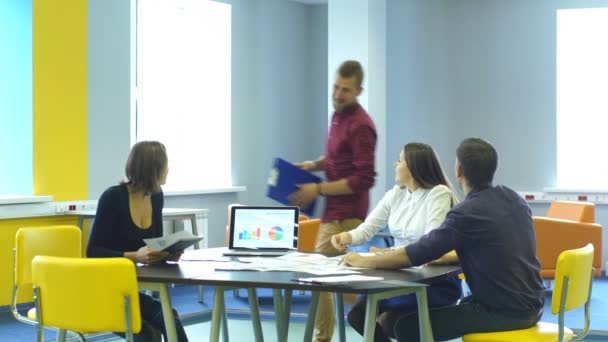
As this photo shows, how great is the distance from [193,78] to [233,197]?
4.07 feet

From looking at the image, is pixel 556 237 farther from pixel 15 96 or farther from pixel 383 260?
pixel 15 96

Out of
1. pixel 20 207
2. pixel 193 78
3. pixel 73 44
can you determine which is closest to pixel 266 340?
pixel 20 207

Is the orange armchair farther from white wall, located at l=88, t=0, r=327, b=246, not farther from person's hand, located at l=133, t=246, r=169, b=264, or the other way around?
person's hand, located at l=133, t=246, r=169, b=264

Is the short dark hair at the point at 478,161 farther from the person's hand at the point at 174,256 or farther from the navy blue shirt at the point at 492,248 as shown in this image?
the person's hand at the point at 174,256

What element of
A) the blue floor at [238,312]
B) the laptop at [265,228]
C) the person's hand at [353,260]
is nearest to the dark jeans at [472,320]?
the person's hand at [353,260]

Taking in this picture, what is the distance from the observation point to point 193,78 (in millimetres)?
8281

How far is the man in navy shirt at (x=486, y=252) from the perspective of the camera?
3.22 m

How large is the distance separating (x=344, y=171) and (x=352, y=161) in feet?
0.22

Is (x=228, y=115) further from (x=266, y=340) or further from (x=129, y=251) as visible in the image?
(x=129, y=251)

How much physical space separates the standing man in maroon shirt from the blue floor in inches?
75.4

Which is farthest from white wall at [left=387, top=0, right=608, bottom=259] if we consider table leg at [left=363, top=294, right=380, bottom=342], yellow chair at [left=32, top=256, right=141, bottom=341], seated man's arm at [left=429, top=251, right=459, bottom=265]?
yellow chair at [left=32, top=256, right=141, bottom=341]

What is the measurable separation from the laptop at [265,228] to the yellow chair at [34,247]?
0.80 metres

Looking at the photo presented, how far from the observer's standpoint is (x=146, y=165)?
3.71 metres

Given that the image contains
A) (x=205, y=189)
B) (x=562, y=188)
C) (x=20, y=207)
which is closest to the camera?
(x=20, y=207)
